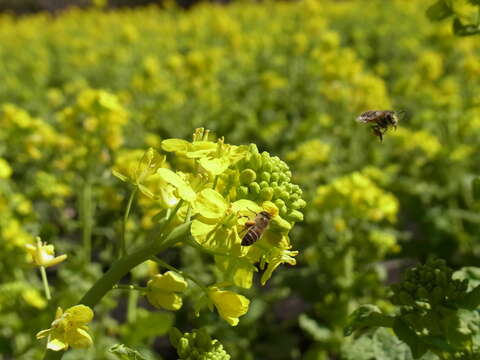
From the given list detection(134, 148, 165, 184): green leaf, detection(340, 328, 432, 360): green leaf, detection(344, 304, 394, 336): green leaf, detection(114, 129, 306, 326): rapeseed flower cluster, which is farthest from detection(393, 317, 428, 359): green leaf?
detection(134, 148, 165, 184): green leaf

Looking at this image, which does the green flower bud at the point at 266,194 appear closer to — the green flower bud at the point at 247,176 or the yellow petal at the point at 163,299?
the green flower bud at the point at 247,176

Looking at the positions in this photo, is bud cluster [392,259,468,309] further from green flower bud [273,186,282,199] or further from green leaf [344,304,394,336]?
green flower bud [273,186,282,199]

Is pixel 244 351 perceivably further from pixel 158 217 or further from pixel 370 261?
pixel 158 217

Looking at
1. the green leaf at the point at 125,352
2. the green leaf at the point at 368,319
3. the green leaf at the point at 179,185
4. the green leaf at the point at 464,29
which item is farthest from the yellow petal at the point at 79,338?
the green leaf at the point at 464,29

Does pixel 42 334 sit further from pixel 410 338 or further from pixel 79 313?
pixel 410 338

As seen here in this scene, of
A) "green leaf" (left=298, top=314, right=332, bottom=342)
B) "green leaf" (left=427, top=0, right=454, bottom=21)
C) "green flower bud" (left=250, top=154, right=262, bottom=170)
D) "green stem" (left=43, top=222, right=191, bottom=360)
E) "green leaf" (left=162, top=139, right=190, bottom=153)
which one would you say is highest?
"green leaf" (left=427, top=0, right=454, bottom=21)
